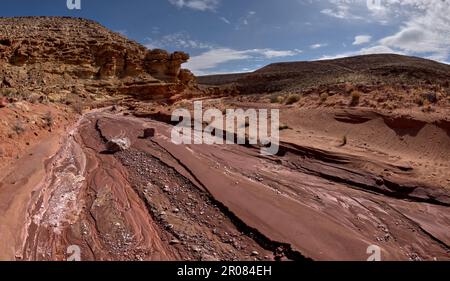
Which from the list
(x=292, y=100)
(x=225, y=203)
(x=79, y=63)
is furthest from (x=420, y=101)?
(x=79, y=63)

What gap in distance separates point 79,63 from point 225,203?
804 inches

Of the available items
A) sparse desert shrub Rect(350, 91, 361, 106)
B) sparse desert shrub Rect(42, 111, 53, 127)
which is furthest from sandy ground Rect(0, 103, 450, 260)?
sparse desert shrub Rect(350, 91, 361, 106)

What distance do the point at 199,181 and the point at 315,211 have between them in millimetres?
2156

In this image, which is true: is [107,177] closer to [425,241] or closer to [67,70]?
[425,241]

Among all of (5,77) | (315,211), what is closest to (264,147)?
(315,211)

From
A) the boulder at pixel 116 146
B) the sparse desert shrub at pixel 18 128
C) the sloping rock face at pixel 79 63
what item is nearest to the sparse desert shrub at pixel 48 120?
the sparse desert shrub at pixel 18 128

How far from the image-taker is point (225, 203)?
5.12 m

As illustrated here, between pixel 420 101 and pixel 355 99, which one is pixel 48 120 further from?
pixel 420 101

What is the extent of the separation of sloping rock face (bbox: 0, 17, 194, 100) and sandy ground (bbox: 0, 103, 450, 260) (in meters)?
12.5

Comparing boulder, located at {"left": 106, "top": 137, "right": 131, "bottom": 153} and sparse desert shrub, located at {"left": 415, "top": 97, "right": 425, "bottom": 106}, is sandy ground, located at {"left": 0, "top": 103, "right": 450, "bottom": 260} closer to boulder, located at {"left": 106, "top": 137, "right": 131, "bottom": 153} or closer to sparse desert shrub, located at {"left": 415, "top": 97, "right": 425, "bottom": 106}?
boulder, located at {"left": 106, "top": 137, "right": 131, "bottom": 153}

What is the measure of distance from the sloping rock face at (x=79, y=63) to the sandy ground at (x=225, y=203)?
12474mm

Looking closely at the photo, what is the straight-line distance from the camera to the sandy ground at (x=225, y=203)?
4.05 meters

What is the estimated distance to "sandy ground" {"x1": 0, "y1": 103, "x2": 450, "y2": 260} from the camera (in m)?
4.05

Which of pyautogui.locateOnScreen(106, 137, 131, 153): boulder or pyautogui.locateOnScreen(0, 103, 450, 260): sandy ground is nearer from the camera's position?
pyautogui.locateOnScreen(0, 103, 450, 260): sandy ground
